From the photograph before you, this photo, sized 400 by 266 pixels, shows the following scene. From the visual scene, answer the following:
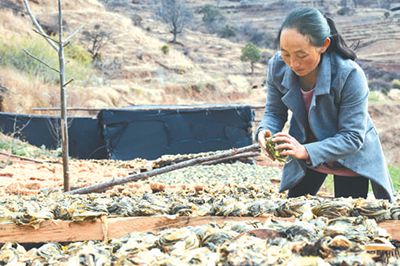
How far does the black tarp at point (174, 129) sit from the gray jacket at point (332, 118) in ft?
36.3

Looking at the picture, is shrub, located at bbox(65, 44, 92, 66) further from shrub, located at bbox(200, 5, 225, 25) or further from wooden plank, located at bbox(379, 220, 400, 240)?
wooden plank, located at bbox(379, 220, 400, 240)

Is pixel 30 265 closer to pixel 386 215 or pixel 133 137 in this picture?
pixel 386 215

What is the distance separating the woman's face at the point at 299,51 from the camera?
2186 mm


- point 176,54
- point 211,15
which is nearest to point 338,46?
point 176,54

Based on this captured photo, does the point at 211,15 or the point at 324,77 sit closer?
the point at 324,77

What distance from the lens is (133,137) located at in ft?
45.9

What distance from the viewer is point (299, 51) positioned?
221 centimetres

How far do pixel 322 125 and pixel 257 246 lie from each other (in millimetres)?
1009

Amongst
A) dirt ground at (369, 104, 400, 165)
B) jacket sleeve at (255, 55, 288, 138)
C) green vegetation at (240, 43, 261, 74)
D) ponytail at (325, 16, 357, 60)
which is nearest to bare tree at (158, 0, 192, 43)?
green vegetation at (240, 43, 261, 74)

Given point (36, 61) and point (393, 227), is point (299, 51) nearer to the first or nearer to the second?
point (393, 227)

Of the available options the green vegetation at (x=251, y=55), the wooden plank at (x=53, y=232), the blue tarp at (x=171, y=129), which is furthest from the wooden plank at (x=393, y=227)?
the green vegetation at (x=251, y=55)

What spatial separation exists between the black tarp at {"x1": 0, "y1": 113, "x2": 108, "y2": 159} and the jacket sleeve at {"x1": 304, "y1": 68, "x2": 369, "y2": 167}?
12.6 meters

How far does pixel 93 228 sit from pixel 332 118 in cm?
102

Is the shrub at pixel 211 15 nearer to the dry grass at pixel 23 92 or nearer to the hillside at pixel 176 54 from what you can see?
the hillside at pixel 176 54
